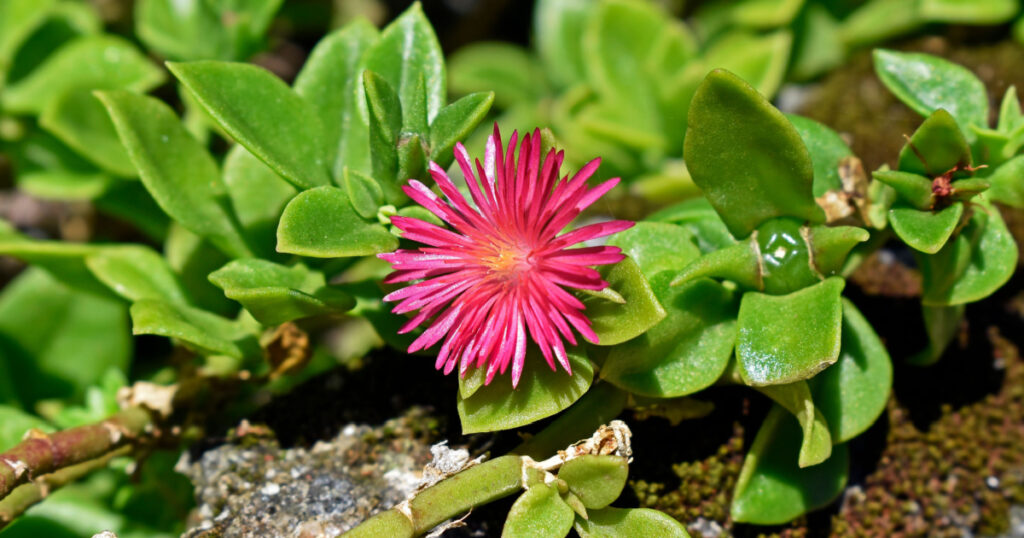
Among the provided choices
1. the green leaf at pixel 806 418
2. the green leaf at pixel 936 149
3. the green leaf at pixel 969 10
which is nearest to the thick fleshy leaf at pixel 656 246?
the green leaf at pixel 806 418

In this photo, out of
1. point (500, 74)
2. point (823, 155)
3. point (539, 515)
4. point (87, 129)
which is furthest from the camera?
point (500, 74)

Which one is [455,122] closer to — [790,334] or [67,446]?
[790,334]

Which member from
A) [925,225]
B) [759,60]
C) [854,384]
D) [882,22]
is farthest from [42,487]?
[882,22]

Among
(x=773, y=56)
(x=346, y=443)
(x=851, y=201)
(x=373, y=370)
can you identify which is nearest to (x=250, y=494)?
(x=346, y=443)

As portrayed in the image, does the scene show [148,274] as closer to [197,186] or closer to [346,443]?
[197,186]

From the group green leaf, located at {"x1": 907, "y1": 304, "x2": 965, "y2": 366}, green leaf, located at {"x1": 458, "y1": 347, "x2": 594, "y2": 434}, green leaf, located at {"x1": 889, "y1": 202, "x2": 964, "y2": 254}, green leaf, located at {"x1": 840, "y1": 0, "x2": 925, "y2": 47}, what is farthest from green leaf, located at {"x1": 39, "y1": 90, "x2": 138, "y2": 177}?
green leaf, located at {"x1": 840, "y1": 0, "x2": 925, "y2": 47}

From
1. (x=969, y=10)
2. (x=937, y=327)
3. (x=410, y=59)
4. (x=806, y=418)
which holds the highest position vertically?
(x=410, y=59)

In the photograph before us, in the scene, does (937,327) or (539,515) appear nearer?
(539,515)

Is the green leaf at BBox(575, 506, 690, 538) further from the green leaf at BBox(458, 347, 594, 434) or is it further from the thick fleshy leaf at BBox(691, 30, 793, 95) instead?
the thick fleshy leaf at BBox(691, 30, 793, 95)
